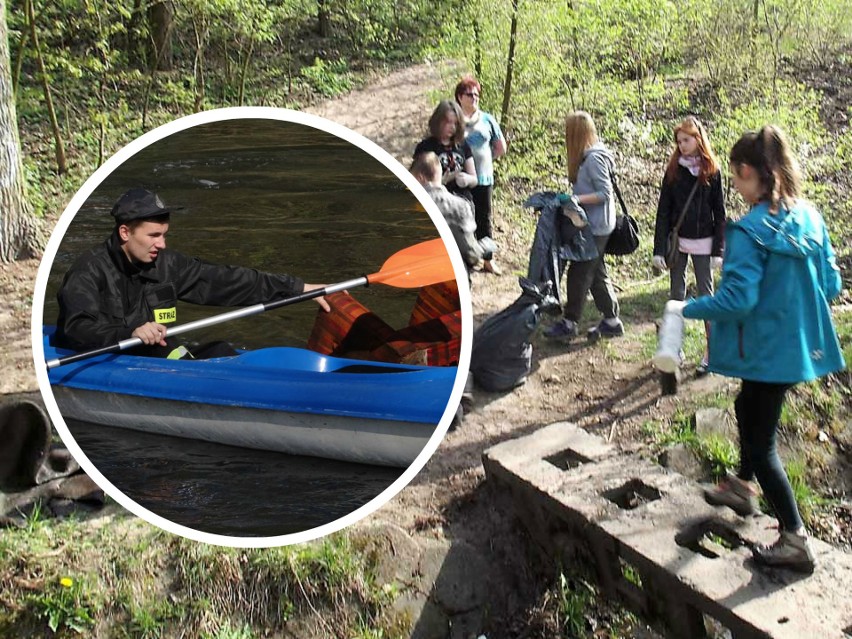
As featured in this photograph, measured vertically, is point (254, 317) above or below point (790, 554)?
above

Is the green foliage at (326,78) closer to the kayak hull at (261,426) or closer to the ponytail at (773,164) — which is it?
the ponytail at (773,164)

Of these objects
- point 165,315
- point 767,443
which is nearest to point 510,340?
point 767,443

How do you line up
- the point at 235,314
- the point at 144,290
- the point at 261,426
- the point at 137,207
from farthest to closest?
1. the point at 235,314
2. the point at 144,290
3. the point at 261,426
4. the point at 137,207

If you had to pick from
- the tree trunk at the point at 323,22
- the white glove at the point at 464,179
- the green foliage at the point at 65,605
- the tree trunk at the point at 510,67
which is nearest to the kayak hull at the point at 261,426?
the green foliage at the point at 65,605

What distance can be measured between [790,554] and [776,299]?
1215mm

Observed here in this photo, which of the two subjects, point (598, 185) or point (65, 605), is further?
point (598, 185)

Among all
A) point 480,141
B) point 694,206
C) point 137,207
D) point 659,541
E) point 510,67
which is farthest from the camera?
point 510,67

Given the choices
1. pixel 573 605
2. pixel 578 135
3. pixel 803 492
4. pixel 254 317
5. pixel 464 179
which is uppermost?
pixel 578 135

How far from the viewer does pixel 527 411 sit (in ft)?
19.5

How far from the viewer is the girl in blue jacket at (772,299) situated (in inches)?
143

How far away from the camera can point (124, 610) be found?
14.3ft

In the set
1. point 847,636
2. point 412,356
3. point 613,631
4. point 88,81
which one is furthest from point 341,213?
point 88,81

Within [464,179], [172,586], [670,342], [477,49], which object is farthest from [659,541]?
[477,49]

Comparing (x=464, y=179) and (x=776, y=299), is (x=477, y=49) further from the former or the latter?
(x=776, y=299)
